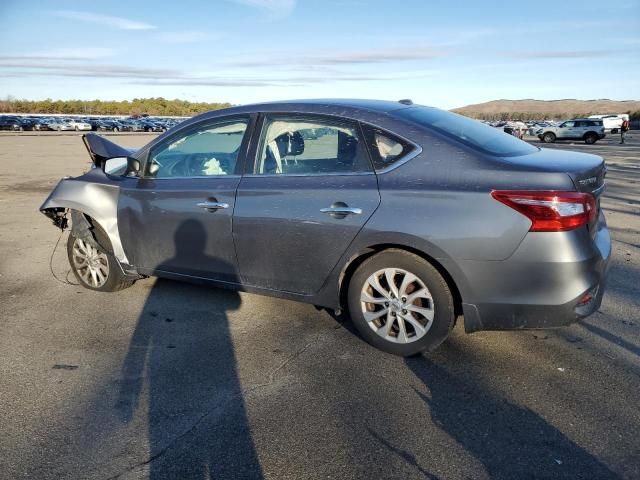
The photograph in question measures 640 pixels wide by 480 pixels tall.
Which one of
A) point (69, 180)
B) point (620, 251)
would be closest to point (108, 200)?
point (69, 180)

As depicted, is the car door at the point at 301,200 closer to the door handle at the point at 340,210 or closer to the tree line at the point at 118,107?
the door handle at the point at 340,210

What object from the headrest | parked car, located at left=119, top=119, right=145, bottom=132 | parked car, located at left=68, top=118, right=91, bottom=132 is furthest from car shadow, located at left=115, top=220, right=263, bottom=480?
parked car, located at left=68, top=118, right=91, bottom=132

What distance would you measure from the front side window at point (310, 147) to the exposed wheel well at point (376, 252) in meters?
0.55

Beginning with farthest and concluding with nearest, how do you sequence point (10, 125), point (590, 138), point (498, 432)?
point (10, 125) → point (590, 138) → point (498, 432)

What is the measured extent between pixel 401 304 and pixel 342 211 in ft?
2.44

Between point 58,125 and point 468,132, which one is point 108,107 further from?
point 468,132

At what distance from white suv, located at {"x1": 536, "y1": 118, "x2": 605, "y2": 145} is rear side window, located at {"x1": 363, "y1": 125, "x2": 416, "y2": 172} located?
36.9m

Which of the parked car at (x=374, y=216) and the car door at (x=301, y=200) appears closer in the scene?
the parked car at (x=374, y=216)

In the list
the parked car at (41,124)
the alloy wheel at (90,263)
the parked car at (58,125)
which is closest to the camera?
the alloy wheel at (90,263)

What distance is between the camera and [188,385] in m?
3.24

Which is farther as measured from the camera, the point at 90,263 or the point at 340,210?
the point at 90,263

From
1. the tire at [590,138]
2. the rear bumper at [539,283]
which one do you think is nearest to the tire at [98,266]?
the rear bumper at [539,283]

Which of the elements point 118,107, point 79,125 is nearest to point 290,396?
point 79,125

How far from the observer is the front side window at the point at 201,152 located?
413 centimetres
